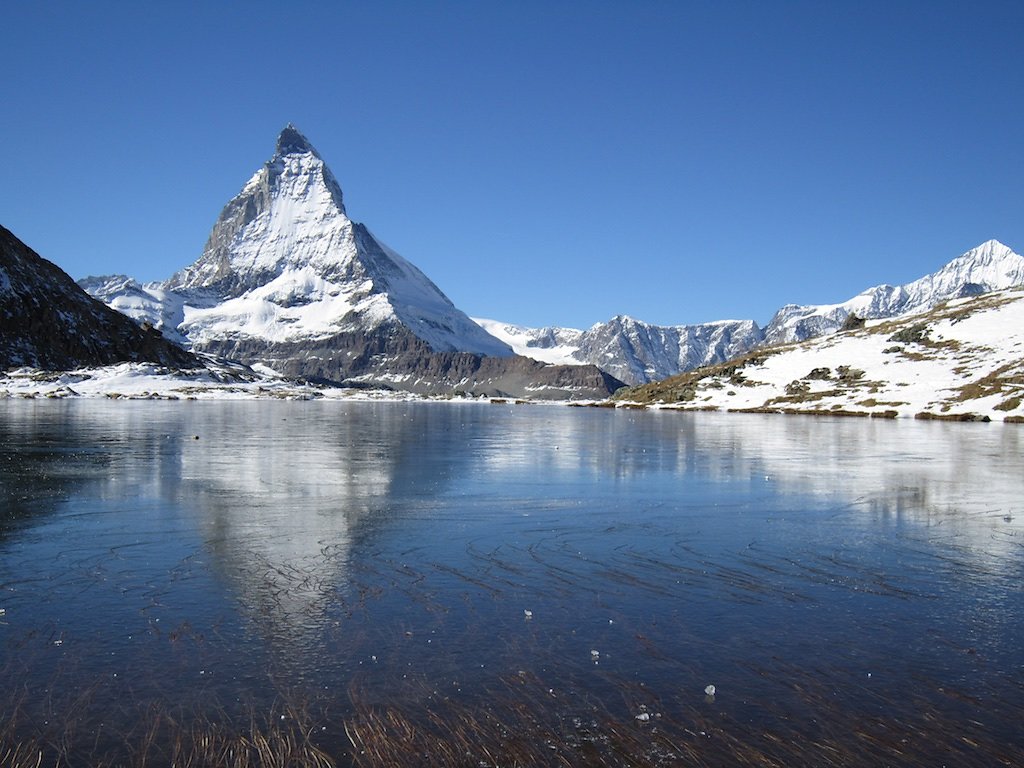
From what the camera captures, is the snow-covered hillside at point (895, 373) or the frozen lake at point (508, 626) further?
the snow-covered hillside at point (895, 373)

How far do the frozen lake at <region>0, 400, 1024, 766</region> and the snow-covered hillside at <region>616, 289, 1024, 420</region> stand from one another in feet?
268

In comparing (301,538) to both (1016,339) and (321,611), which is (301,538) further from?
(1016,339)

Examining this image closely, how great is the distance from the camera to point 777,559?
16.6 meters

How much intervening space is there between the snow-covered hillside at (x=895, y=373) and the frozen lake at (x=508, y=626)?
268 ft

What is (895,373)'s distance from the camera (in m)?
120

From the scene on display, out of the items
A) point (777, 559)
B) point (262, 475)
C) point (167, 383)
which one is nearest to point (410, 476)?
point (262, 475)

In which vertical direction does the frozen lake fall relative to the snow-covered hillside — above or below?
below

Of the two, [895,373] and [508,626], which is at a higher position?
[895,373]

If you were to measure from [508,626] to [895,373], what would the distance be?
404 feet

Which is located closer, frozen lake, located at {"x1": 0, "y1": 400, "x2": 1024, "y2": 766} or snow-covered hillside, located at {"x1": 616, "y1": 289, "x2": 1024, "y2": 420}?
frozen lake, located at {"x1": 0, "y1": 400, "x2": 1024, "y2": 766}

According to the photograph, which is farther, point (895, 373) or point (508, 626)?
point (895, 373)

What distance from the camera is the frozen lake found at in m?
8.51

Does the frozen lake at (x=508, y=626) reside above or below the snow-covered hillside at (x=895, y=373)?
below

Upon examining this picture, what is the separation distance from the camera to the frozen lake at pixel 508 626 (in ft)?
27.9
